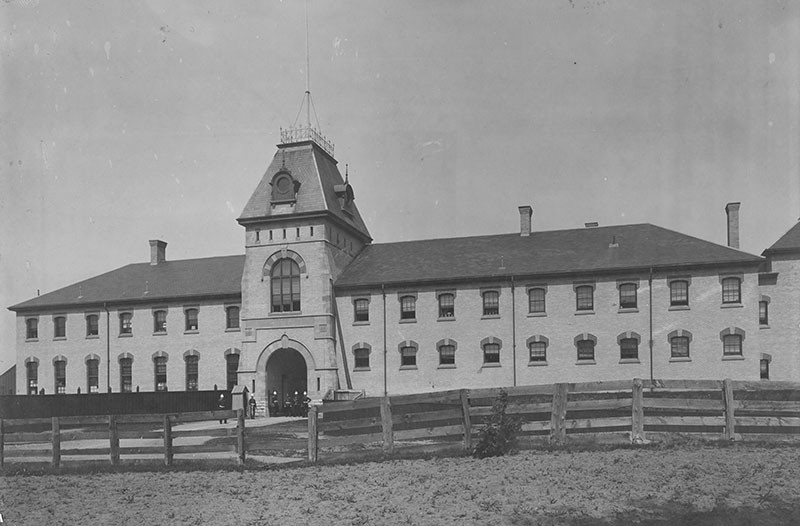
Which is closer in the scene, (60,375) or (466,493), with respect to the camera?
(466,493)

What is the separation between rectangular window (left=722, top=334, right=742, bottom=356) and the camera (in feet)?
107

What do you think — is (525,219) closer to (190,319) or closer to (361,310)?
(361,310)

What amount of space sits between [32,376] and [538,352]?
30.8 meters

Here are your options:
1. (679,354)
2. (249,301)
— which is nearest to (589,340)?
(679,354)

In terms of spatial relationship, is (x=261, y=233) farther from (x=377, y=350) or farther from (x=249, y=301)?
(x=377, y=350)

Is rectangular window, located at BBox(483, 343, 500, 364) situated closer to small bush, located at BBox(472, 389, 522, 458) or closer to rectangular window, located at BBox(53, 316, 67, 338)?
small bush, located at BBox(472, 389, 522, 458)

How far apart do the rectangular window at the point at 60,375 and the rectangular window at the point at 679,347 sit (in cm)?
3430

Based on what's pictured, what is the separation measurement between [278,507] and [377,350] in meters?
26.5

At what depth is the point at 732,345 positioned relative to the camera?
3266cm

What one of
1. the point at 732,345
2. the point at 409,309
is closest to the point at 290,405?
the point at 409,309

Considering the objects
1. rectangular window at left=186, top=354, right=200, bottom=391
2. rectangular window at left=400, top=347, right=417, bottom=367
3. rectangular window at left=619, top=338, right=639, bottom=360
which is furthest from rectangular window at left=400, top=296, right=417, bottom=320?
rectangular window at left=186, top=354, right=200, bottom=391

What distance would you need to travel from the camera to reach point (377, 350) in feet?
120

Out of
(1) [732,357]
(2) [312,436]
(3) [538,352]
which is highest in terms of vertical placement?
(2) [312,436]

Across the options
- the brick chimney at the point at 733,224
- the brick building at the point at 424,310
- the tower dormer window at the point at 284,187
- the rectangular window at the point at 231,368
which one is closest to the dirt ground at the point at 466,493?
the brick building at the point at 424,310
